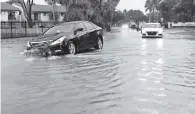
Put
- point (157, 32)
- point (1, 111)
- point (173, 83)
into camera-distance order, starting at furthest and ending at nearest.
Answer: point (157, 32)
point (173, 83)
point (1, 111)

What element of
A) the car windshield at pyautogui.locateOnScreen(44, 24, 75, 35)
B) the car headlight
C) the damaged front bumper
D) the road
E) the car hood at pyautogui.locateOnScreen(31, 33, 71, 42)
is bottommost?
the road

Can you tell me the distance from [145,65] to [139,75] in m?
2.02

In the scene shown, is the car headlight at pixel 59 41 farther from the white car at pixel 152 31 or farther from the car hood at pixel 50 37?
the white car at pixel 152 31

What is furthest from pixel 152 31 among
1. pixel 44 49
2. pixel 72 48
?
pixel 44 49

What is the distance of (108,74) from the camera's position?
9258 millimetres

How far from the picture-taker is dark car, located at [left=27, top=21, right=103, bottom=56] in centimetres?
1401

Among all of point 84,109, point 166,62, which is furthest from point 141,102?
point 166,62

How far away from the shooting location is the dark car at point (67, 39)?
1401 centimetres

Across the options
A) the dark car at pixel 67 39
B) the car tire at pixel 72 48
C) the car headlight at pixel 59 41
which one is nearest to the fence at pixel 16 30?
the dark car at pixel 67 39

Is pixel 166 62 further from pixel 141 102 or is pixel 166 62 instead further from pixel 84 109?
pixel 84 109

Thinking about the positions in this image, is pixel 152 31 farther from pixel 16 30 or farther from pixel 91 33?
pixel 91 33

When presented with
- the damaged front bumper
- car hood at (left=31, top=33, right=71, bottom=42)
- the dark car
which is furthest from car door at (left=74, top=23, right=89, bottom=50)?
the damaged front bumper

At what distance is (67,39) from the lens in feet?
47.0

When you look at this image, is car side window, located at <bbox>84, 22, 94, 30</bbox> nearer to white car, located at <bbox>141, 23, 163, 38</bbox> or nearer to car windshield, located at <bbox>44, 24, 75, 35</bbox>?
car windshield, located at <bbox>44, 24, 75, 35</bbox>
